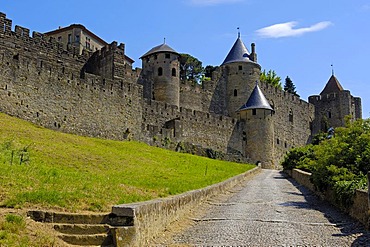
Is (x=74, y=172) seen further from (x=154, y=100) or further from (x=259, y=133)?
(x=259, y=133)

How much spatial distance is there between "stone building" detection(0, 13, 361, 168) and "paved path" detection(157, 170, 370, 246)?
53.0 ft

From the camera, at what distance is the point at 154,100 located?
39906 mm

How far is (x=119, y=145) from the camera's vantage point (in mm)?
27109

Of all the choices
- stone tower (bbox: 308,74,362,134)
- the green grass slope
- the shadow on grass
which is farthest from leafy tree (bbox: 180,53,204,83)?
the shadow on grass

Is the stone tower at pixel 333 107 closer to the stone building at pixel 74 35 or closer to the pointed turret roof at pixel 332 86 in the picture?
the pointed turret roof at pixel 332 86

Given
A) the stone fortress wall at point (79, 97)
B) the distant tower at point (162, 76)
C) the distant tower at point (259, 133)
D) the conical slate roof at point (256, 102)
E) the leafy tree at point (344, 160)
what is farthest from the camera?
the conical slate roof at point (256, 102)

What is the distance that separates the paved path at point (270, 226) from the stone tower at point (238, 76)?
120ft

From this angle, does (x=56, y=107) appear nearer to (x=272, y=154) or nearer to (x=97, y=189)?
(x=97, y=189)

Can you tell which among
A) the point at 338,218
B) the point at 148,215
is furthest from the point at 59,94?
the point at 148,215

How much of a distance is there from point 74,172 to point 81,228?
6.74 meters

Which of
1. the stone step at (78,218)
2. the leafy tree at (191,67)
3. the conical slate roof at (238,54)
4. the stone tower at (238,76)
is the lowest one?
the stone step at (78,218)

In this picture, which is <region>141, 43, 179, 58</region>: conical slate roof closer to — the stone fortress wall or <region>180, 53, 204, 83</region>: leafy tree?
the stone fortress wall

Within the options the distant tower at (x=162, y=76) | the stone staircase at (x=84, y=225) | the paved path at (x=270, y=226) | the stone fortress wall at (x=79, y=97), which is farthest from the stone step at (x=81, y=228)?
the distant tower at (x=162, y=76)

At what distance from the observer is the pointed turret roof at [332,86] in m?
66.4
